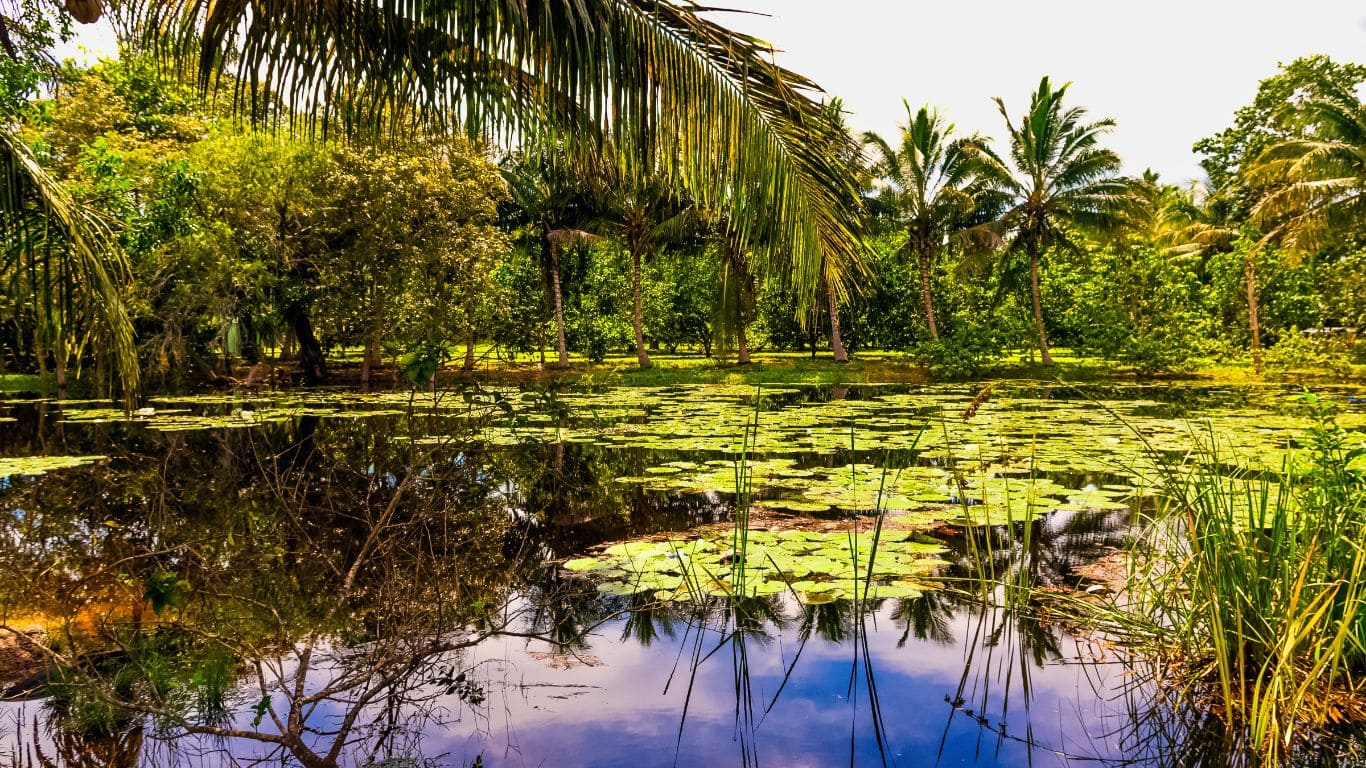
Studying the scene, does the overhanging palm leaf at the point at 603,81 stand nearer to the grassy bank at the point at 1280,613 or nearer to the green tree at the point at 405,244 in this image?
the grassy bank at the point at 1280,613

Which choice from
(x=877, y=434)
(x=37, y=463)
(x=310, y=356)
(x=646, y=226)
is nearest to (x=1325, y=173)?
(x=877, y=434)

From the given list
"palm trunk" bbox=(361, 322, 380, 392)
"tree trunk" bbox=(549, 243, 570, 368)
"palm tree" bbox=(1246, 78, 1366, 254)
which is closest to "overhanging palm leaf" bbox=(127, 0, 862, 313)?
"palm trunk" bbox=(361, 322, 380, 392)

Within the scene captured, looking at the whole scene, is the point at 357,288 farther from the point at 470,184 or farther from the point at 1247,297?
the point at 1247,297

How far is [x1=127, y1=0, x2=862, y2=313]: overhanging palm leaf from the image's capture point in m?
2.26

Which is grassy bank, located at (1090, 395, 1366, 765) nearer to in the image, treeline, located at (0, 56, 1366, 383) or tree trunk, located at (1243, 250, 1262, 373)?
treeline, located at (0, 56, 1366, 383)

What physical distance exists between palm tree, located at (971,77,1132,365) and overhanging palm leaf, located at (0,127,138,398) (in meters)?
21.1

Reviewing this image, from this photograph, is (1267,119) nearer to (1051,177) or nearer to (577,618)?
(1051,177)

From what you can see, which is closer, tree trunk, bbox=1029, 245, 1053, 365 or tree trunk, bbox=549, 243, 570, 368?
tree trunk, bbox=1029, 245, 1053, 365

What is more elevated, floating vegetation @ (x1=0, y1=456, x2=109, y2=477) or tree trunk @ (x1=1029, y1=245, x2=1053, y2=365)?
tree trunk @ (x1=1029, y1=245, x2=1053, y2=365)

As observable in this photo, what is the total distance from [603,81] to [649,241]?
20455 mm

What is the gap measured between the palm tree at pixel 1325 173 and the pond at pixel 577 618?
43.6 feet

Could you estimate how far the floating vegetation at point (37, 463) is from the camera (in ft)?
22.2

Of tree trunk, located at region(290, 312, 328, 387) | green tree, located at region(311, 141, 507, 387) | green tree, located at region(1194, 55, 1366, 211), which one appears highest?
green tree, located at region(1194, 55, 1366, 211)

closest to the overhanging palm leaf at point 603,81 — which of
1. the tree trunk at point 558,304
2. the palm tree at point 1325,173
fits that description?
the palm tree at point 1325,173
